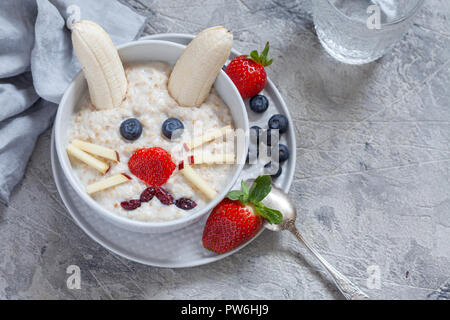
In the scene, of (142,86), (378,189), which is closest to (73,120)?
(142,86)

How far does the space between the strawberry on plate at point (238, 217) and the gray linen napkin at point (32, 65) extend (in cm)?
67

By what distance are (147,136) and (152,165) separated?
125 millimetres

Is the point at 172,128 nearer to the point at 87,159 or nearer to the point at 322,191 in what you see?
the point at 87,159

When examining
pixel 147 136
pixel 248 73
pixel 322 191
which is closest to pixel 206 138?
pixel 147 136

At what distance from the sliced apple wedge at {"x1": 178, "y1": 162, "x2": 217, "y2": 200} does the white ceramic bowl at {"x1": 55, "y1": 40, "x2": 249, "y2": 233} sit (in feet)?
0.11

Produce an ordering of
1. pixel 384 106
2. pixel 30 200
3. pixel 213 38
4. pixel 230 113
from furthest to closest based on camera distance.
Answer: pixel 384 106 < pixel 30 200 < pixel 230 113 < pixel 213 38

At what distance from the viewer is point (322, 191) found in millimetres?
1808

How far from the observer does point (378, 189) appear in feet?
6.03

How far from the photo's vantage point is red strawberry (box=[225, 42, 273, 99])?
164 centimetres

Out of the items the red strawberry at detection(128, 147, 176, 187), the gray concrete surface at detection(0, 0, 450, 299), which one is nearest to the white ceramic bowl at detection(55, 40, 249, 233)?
the red strawberry at detection(128, 147, 176, 187)

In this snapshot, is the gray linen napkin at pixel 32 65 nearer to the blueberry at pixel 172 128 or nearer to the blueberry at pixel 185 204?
the blueberry at pixel 172 128

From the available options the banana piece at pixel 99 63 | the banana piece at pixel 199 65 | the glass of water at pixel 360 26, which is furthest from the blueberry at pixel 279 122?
the banana piece at pixel 99 63

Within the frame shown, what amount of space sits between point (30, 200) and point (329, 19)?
4.15ft
